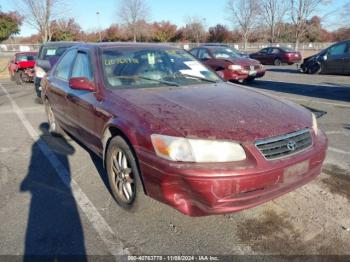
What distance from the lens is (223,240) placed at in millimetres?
2916

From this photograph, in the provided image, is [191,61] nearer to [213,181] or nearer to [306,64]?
[213,181]

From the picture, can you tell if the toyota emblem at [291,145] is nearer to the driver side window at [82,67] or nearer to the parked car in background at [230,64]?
the driver side window at [82,67]

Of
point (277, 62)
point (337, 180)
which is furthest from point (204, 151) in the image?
point (277, 62)

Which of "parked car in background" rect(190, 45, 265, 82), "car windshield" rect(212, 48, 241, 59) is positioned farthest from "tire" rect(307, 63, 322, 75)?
"car windshield" rect(212, 48, 241, 59)

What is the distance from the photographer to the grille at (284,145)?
8.96 ft

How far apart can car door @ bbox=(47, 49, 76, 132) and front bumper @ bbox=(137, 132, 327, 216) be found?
7.95 feet

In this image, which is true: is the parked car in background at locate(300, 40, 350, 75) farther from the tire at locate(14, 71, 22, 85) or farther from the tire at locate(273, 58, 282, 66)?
the tire at locate(14, 71, 22, 85)

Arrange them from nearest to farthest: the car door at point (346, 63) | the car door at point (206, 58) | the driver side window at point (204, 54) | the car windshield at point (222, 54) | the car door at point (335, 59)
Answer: the car door at point (206, 58), the car windshield at point (222, 54), the driver side window at point (204, 54), the car door at point (346, 63), the car door at point (335, 59)

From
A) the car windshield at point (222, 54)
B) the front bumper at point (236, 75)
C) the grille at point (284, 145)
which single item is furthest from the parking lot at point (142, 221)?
the car windshield at point (222, 54)

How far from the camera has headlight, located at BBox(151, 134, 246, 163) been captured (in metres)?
2.65

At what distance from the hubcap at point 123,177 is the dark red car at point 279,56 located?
22684 millimetres

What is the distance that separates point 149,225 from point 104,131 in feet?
3.54

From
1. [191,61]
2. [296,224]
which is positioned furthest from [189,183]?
[191,61]

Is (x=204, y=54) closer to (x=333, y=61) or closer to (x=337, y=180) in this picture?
(x=333, y=61)
